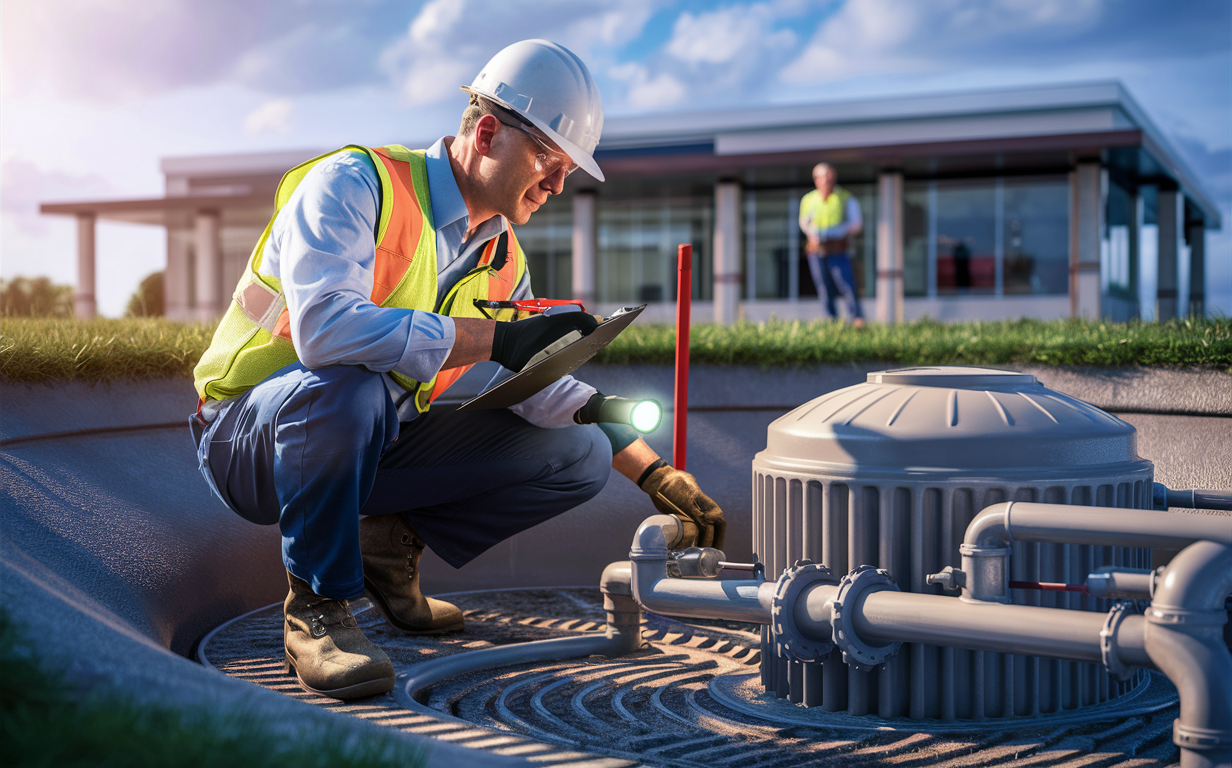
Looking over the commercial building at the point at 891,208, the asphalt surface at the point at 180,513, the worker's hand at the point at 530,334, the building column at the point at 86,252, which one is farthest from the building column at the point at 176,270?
the worker's hand at the point at 530,334

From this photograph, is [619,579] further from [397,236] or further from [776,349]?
[776,349]

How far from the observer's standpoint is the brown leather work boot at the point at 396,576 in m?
2.81

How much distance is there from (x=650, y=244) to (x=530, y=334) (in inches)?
775

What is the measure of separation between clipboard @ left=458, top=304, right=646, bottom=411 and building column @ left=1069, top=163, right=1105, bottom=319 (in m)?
16.2

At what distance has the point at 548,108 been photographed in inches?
95.3

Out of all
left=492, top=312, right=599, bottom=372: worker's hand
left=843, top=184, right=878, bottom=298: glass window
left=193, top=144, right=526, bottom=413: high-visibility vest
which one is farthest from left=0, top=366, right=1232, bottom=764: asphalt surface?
left=843, top=184, right=878, bottom=298: glass window

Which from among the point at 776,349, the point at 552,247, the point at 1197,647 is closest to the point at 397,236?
the point at 1197,647

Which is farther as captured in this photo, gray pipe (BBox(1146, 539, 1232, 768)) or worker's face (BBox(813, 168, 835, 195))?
worker's face (BBox(813, 168, 835, 195))

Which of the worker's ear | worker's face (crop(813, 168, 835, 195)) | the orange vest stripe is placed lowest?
the orange vest stripe

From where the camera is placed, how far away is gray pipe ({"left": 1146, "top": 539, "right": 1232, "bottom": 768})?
1.50 m

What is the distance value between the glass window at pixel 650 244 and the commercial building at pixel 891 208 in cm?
3

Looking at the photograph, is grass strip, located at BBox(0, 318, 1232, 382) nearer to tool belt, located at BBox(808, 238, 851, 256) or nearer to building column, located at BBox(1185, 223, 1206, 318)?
tool belt, located at BBox(808, 238, 851, 256)

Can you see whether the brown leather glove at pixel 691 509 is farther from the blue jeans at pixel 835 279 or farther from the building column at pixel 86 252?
the building column at pixel 86 252

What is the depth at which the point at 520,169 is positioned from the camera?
8.18ft
